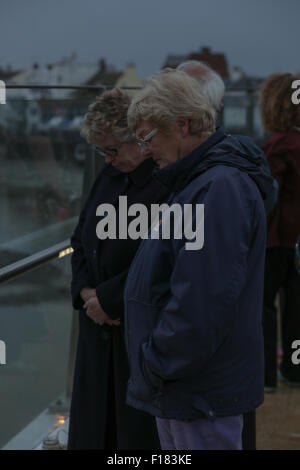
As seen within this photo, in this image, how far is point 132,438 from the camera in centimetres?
282

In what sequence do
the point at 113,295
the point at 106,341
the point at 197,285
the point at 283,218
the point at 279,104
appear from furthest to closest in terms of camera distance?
the point at 283,218
the point at 279,104
the point at 106,341
the point at 113,295
the point at 197,285

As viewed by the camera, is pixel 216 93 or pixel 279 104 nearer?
pixel 216 93

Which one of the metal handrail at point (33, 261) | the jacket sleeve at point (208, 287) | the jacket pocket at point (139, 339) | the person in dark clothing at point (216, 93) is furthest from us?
the metal handrail at point (33, 261)

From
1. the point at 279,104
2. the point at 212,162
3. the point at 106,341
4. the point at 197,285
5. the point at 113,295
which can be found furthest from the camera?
the point at 279,104

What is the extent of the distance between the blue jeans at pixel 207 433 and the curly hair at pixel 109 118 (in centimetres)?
118

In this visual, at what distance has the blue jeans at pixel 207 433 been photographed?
78.3 inches

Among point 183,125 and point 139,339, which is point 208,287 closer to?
point 139,339

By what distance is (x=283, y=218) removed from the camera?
437cm

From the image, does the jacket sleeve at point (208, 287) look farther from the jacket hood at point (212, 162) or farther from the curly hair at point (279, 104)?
the curly hair at point (279, 104)

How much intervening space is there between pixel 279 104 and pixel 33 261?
1764 mm

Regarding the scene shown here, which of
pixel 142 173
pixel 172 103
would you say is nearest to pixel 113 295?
pixel 142 173

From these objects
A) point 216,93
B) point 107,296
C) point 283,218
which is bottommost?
point 107,296

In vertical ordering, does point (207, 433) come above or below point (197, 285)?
below

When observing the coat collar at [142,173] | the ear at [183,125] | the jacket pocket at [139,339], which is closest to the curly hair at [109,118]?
the coat collar at [142,173]
